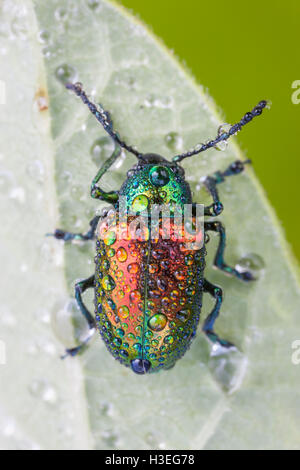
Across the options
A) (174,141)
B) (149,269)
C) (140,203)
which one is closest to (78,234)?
(140,203)

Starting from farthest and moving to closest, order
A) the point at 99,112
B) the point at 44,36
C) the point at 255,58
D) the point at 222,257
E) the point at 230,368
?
the point at 255,58 < the point at 222,257 < the point at 230,368 < the point at 99,112 < the point at 44,36

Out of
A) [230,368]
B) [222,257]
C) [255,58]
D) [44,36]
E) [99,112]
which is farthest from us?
[255,58]

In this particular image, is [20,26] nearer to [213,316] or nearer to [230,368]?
[213,316]

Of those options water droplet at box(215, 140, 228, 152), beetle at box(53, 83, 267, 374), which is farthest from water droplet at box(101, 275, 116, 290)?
water droplet at box(215, 140, 228, 152)

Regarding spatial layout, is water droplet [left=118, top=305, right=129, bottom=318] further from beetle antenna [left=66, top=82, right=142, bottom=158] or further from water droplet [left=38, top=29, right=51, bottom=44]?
water droplet [left=38, top=29, right=51, bottom=44]

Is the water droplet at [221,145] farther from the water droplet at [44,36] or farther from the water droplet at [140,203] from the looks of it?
the water droplet at [44,36]

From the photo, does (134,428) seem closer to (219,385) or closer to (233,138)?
(219,385)

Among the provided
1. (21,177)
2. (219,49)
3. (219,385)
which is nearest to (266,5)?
(219,49)
